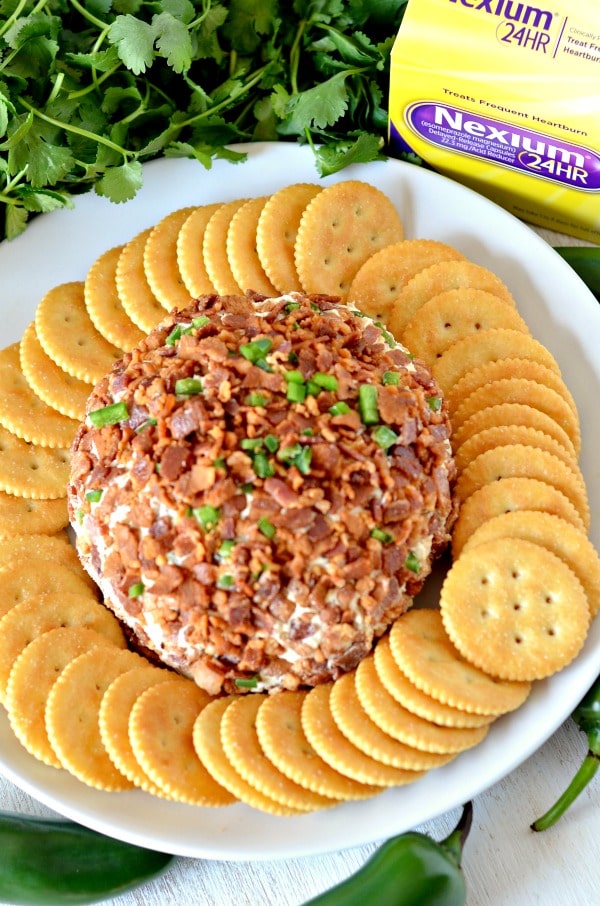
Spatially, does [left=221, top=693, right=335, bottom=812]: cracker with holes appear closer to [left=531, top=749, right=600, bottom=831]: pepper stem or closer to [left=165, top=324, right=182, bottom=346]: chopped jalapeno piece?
[left=531, top=749, right=600, bottom=831]: pepper stem

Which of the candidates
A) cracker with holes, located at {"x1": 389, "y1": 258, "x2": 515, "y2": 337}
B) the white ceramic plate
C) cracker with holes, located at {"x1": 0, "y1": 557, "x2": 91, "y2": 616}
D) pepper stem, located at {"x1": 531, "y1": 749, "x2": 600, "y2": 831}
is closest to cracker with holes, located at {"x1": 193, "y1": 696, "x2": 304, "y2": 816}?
the white ceramic plate

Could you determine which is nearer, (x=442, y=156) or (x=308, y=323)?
(x=308, y=323)

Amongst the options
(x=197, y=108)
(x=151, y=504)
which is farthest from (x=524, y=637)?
(x=197, y=108)

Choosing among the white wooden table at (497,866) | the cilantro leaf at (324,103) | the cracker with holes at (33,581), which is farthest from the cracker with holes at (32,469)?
the cilantro leaf at (324,103)

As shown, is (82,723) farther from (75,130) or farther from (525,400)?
(75,130)

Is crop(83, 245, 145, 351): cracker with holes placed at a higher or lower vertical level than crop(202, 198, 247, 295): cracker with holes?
lower

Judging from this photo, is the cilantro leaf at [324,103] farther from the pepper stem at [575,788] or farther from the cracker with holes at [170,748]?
the pepper stem at [575,788]

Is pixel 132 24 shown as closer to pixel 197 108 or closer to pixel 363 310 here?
pixel 197 108
